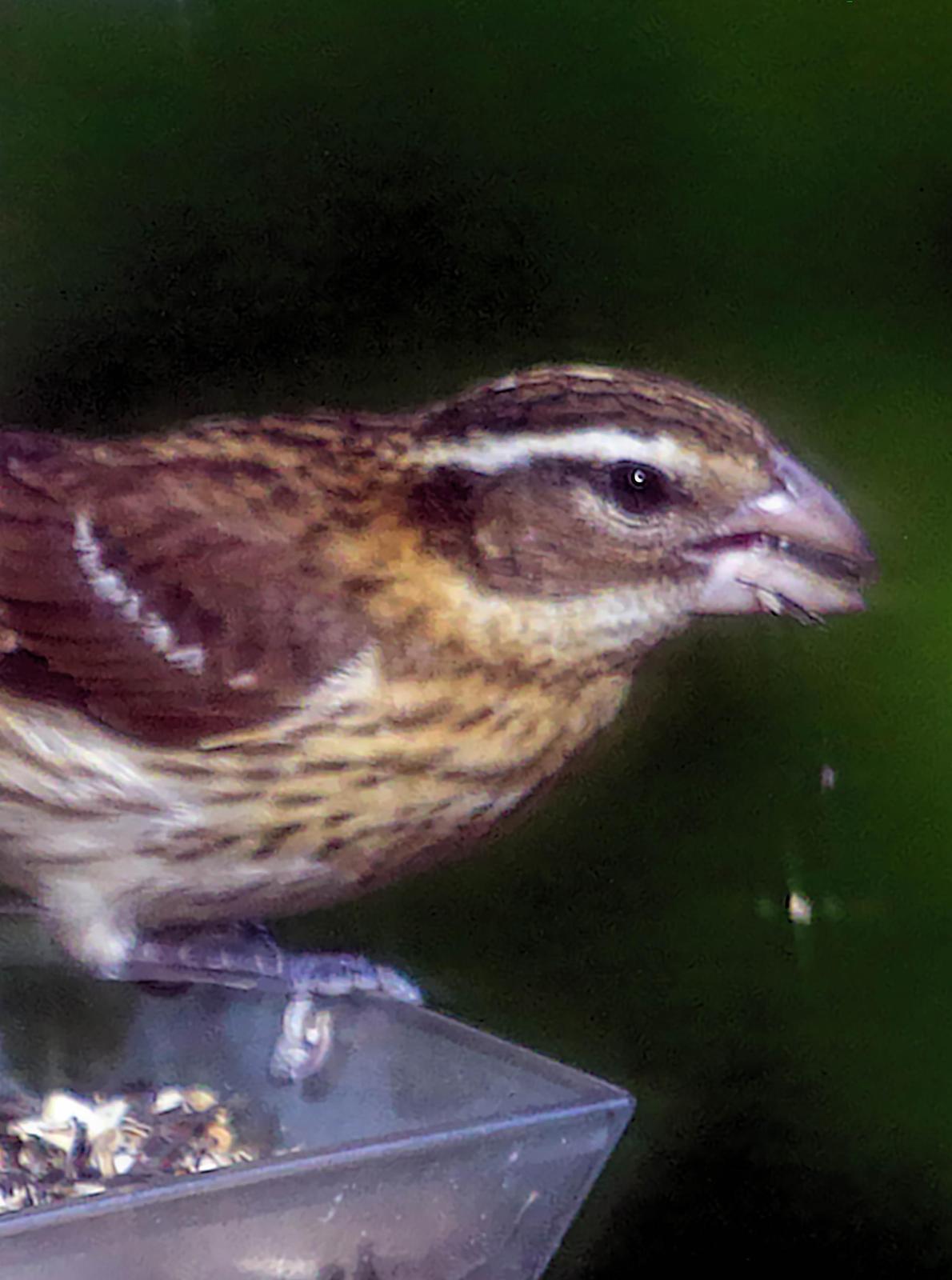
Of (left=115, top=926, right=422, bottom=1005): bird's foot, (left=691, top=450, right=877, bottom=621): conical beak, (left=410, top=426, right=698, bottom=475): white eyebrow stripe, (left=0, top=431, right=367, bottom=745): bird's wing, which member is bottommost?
(left=115, top=926, right=422, bottom=1005): bird's foot

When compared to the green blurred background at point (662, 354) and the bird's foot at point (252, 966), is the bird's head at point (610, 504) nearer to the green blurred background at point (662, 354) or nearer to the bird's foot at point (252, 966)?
the green blurred background at point (662, 354)

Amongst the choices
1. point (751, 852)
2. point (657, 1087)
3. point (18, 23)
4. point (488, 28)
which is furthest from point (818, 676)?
point (18, 23)

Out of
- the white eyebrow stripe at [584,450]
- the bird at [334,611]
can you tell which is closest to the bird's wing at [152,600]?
the bird at [334,611]

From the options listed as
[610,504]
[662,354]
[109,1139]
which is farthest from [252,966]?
[662,354]

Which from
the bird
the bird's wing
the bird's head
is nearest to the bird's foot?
the bird

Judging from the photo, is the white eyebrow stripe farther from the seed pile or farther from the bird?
the seed pile

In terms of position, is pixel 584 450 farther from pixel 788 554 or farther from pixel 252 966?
pixel 252 966

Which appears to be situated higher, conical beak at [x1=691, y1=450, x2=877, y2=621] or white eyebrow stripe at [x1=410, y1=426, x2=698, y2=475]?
white eyebrow stripe at [x1=410, y1=426, x2=698, y2=475]

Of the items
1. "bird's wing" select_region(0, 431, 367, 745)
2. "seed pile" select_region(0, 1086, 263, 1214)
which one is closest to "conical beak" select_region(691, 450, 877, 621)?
"bird's wing" select_region(0, 431, 367, 745)
